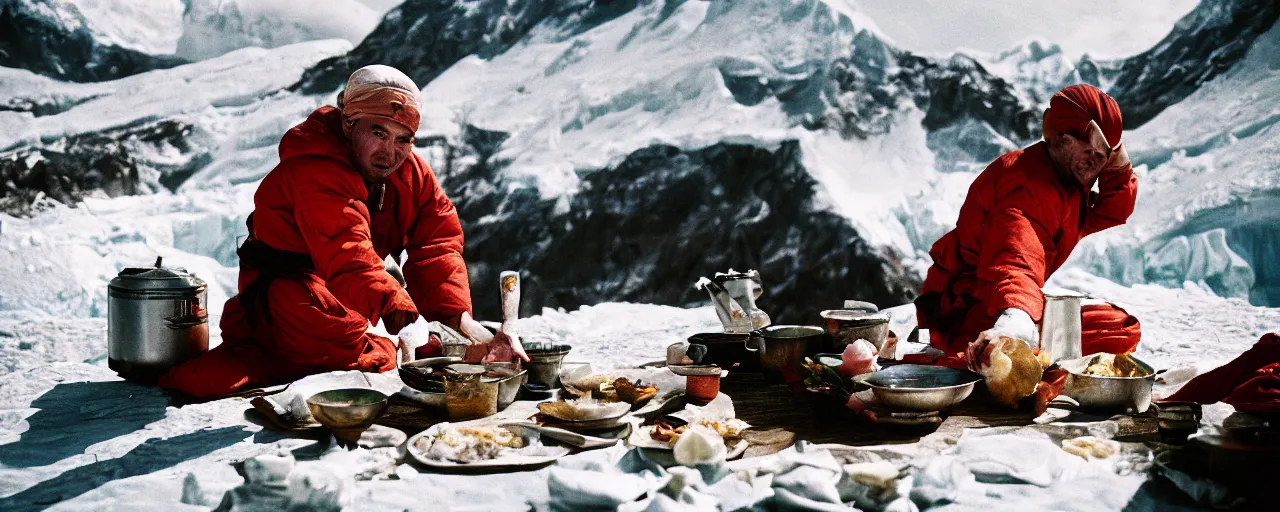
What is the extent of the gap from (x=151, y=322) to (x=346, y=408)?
4.00ft

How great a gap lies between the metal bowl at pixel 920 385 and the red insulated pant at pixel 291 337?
1727mm

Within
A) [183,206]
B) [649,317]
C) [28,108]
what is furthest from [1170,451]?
[28,108]

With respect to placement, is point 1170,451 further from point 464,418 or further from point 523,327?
point 523,327

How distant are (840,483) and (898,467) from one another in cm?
22

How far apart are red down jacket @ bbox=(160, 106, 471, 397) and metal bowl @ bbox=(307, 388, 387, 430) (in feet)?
0.96

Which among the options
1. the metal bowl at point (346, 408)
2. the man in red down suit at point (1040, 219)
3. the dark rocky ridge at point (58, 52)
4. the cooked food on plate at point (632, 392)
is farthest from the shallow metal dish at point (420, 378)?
the dark rocky ridge at point (58, 52)

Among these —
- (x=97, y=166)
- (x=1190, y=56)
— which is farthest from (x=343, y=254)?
(x=1190, y=56)

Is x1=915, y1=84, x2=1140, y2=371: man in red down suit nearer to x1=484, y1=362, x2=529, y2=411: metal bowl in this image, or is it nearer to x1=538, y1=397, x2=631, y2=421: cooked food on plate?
x1=538, y1=397, x2=631, y2=421: cooked food on plate

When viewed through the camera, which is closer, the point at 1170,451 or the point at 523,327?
the point at 1170,451

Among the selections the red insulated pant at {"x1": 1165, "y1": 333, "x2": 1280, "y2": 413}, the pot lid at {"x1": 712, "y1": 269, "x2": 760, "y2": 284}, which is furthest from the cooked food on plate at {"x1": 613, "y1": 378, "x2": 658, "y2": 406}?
the red insulated pant at {"x1": 1165, "y1": 333, "x2": 1280, "y2": 413}

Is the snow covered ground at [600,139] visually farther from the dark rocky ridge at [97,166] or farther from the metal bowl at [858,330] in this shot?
the metal bowl at [858,330]

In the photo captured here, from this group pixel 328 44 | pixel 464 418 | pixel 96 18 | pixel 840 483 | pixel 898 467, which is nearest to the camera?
pixel 840 483

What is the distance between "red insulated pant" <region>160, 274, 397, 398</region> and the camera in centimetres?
294

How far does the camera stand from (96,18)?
29.1 ft
